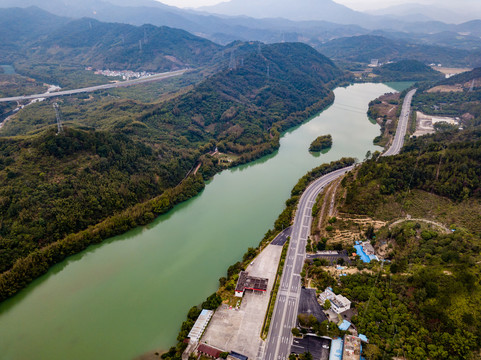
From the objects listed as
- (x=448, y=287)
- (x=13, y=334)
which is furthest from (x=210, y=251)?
(x=448, y=287)

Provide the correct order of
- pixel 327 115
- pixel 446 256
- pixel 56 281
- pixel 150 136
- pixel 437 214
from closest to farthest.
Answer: pixel 446 256
pixel 56 281
pixel 437 214
pixel 150 136
pixel 327 115

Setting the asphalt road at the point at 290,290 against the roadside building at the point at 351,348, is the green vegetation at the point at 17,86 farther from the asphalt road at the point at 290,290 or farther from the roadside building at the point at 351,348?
the roadside building at the point at 351,348

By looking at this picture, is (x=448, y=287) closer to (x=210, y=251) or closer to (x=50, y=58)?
(x=210, y=251)

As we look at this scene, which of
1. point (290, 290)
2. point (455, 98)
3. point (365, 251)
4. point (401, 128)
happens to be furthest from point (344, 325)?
point (455, 98)

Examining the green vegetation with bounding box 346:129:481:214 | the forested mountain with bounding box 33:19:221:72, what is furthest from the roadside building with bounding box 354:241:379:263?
the forested mountain with bounding box 33:19:221:72

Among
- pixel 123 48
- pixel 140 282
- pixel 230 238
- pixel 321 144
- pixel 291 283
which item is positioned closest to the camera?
pixel 291 283

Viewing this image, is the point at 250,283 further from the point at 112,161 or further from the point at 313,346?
the point at 112,161
